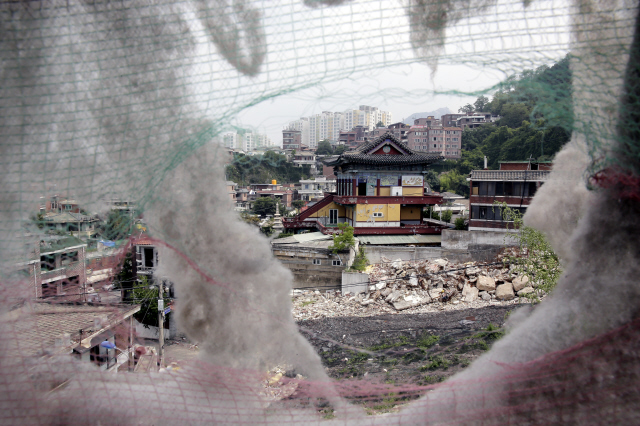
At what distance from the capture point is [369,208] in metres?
17.6

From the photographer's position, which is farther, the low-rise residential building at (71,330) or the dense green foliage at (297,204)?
the dense green foliage at (297,204)

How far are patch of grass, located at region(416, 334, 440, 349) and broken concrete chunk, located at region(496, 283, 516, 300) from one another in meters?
3.73

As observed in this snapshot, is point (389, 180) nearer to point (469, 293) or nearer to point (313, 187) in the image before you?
point (469, 293)

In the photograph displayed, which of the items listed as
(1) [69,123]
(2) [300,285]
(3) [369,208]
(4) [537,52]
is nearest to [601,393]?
Answer: (4) [537,52]

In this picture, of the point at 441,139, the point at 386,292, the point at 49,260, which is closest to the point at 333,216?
the point at 386,292

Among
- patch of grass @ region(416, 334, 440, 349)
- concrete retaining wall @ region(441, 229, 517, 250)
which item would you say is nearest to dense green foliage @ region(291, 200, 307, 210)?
concrete retaining wall @ region(441, 229, 517, 250)

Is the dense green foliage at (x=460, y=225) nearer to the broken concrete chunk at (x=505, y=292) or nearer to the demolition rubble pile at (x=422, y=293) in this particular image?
the demolition rubble pile at (x=422, y=293)

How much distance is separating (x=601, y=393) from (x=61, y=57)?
8.75 ft

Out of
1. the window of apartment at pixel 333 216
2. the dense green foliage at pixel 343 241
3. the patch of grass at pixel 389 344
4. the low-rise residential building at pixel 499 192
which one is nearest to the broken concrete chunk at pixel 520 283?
the low-rise residential building at pixel 499 192

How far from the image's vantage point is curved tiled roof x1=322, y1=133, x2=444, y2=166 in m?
17.3

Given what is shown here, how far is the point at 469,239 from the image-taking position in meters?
15.4

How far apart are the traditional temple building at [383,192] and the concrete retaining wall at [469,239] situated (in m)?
1.63

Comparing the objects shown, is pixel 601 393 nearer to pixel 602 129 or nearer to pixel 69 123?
pixel 602 129

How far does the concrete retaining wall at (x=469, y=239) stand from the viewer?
584 inches
